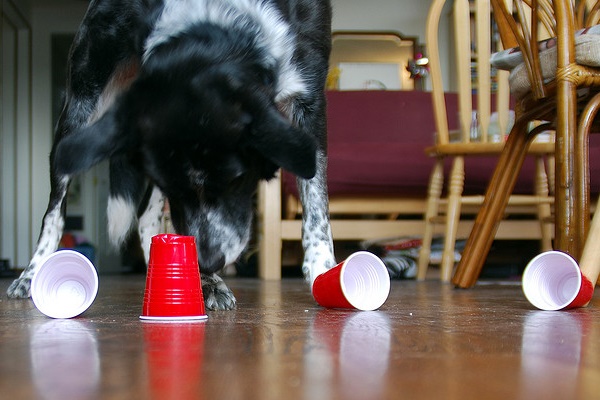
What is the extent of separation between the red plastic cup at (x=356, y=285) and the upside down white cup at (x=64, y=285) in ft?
1.44

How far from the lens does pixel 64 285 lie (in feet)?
4.58

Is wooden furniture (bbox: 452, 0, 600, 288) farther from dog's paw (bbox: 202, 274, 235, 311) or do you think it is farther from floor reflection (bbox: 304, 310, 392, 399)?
dog's paw (bbox: 202, 274, 235, 311)

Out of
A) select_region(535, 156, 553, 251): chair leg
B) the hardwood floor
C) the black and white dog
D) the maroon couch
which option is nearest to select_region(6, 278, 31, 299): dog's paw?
the black and white dog

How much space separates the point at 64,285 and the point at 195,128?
0.39 m

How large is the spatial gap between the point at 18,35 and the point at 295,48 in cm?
601

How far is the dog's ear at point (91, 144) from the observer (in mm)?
1271

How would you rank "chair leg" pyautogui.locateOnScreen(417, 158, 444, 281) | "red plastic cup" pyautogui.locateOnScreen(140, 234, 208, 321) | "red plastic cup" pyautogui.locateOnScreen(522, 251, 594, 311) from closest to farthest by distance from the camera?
"red plastic cup" pyautogui.locateOnScreen(140, 234, 208, 321) < "red plastic cup" pyautogui.locateOnScreen(522, 251, 594, 311) < "chair leg" pyautogui.locateOnScreen(417, 158, 444, 281)

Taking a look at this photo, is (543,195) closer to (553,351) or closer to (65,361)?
(553,351)

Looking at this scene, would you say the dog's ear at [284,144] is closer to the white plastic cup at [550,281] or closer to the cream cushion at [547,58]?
the white plastic cup at [550,281]

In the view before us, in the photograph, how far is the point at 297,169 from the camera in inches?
53.7

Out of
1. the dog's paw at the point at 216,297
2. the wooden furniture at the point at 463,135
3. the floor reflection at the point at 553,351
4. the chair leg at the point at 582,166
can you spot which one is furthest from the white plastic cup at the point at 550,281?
the wooden furniture at the point at 463,135

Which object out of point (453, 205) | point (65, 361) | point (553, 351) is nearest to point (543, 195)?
point (453, 205)

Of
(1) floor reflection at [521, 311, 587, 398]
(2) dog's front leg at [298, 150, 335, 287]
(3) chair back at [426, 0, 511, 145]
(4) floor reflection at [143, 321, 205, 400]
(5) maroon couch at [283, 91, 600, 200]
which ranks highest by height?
(3) chair back at [426, 0, 511, 145]

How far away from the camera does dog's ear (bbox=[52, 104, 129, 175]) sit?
1.27 meters
